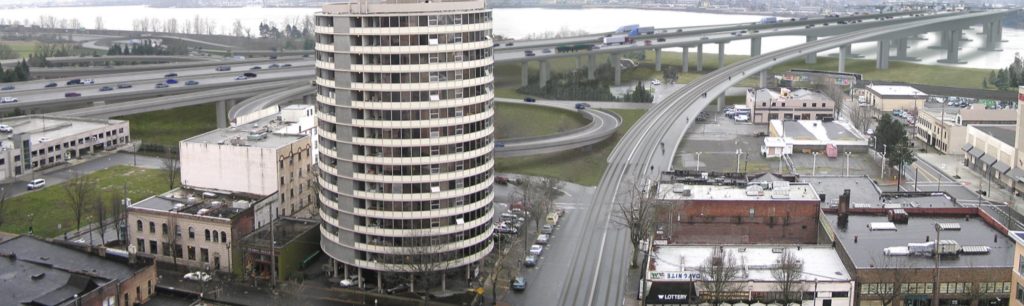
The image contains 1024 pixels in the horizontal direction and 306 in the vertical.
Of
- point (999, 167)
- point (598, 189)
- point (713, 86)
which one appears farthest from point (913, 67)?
point (598, 189)

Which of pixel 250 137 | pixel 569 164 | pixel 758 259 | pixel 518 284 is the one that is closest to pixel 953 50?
pixel 569 164

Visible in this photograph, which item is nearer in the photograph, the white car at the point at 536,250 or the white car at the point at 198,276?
the white car at the point at 198,276

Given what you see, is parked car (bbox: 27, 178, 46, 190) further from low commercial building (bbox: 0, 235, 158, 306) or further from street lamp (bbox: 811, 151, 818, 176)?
street lamp (bbox: 811, 151, 818, 176)

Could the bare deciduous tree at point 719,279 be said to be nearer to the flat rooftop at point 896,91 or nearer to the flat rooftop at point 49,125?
the flat rooftop at point 49,125

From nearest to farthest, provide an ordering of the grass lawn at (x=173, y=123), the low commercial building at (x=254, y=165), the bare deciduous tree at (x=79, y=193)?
the low commercial building at (x=254, y=165) → the bare deciduous tree at (x=79, y=193) → the grass lawn at (x=173, y=123)

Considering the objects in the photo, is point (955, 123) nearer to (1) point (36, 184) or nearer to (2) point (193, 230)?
(2) point (193, 230)

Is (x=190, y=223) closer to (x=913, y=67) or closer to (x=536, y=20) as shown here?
(x=913, y=67)

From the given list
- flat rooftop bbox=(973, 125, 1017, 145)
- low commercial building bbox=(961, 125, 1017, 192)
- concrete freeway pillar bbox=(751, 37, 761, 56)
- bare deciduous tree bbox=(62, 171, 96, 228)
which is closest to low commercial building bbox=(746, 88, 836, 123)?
low commercial building bbox=(961, 125, 1017, 192)

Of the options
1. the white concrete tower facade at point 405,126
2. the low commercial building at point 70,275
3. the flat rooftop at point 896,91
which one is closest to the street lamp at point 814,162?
the flat rooftop at point 896,91
